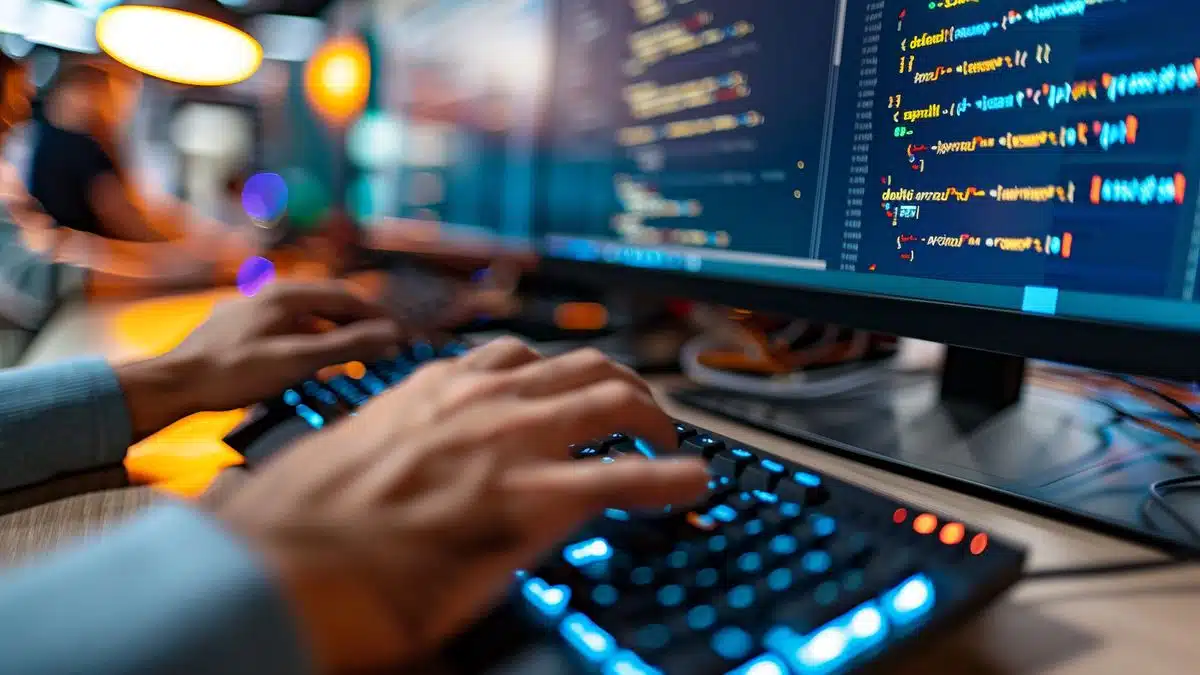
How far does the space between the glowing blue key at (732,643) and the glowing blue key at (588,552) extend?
6 centimetres

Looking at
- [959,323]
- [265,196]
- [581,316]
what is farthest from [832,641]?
[265,196]

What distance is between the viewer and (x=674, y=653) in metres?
0.20

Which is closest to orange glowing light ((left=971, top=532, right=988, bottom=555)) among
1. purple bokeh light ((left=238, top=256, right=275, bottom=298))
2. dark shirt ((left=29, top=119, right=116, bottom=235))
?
purple bokeh light ((left=238, top=256, right=275, bottom=298))

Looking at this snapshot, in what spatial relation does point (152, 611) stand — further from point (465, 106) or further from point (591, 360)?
point (465, 106)

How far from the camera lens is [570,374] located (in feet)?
1.17

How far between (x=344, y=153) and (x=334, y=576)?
3.97 feet

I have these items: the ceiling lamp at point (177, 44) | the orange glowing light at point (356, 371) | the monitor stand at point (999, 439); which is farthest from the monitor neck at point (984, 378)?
the ceiling lamp at point (177, 44)

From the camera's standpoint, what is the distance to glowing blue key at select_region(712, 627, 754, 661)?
204 millimetres

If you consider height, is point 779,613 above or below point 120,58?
below

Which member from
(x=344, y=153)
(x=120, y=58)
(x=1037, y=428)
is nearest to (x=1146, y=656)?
(x=1037, y=428)

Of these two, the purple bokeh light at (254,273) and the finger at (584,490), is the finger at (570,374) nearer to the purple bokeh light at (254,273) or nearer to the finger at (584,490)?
the finger at (584,490)

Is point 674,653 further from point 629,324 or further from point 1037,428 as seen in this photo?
point 629,324

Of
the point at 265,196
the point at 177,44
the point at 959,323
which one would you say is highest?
the point at 177,44

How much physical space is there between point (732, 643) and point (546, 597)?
0.22 ft
